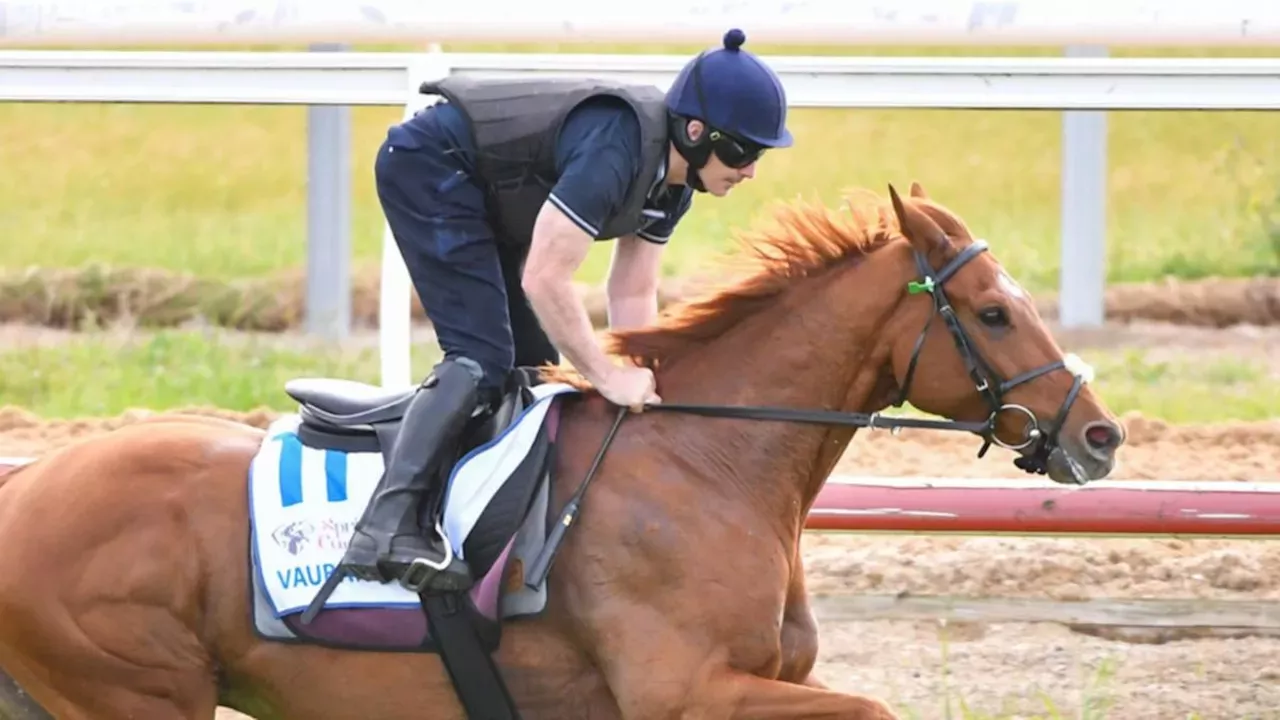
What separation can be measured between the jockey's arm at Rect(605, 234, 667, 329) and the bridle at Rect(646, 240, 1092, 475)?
1.91ft

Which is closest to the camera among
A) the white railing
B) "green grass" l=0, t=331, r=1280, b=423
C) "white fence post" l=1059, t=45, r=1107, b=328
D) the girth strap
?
the girth strap

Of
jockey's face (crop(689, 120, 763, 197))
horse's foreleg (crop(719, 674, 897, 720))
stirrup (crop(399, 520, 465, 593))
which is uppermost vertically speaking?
jockey's face (crop(689, 120, 763, 197))

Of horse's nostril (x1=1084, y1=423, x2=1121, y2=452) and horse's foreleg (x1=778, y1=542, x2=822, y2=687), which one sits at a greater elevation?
horse's nostril (x1=1084, y1=423, x2=1121, y2=452)

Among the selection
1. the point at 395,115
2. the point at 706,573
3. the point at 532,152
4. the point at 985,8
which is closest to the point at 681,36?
the point at 985,8

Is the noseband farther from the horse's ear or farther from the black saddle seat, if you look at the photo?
the black saddle seat

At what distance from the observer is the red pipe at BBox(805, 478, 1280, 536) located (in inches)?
215

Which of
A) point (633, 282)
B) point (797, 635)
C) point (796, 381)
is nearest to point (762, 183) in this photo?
point (633, 282)

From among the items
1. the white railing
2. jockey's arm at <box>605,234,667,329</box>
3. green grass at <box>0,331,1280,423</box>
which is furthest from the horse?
green grass at <box>0,331,1280,423</box>

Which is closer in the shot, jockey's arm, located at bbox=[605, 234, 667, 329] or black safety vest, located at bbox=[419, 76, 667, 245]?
black safety vest, located at bbox=[419, 76, 667, 245]

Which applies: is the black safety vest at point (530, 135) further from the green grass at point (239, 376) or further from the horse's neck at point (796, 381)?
the green grass at point (239, 376)

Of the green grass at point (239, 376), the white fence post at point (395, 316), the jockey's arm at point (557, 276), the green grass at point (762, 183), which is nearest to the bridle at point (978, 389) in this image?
the jockey's arm at point (557, 276)

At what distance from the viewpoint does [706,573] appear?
3994 mm

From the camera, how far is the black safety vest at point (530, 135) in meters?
4.05

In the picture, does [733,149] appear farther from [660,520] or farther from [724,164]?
[660,520]
